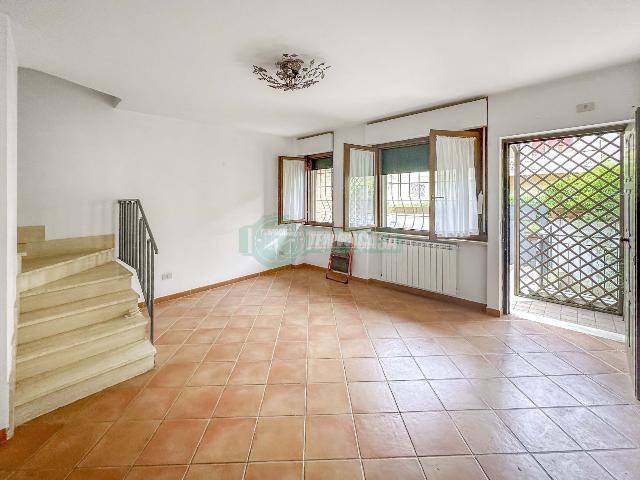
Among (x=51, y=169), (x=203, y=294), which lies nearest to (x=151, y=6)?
(x=51, y=169)

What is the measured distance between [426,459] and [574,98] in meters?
3.67

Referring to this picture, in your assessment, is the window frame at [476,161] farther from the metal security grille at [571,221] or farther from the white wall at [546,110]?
the metal security grille at [571,221]

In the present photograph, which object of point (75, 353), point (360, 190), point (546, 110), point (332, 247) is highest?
point (546, 110)

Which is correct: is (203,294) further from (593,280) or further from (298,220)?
(593,280)

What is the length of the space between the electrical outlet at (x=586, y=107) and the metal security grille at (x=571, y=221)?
0.69 m

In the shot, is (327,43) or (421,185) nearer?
(327,43)

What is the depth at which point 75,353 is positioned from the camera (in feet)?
8.24

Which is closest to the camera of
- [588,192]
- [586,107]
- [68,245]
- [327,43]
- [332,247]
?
[327,43]

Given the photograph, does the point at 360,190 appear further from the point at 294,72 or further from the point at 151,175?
the point at 151,175

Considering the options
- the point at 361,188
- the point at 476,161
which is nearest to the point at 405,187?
the point at 361,188

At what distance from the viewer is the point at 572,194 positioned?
4516mm

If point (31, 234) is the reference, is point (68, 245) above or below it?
below

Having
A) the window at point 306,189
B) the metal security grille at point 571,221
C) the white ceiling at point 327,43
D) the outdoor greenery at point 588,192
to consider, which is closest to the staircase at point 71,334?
the white ceiling at point 327,43

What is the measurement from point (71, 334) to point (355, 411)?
2.29 metres
